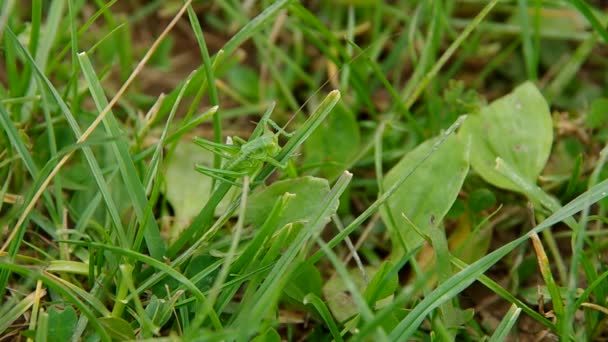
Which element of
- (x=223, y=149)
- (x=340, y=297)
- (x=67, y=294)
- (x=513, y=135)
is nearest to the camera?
(x=67, y=294)

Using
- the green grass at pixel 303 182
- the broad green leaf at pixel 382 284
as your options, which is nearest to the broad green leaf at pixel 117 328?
the green grass at pixel 303 182

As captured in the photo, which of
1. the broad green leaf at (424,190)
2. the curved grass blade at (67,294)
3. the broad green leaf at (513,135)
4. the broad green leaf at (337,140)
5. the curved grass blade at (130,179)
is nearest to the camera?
the curved grass blade at (67,294)

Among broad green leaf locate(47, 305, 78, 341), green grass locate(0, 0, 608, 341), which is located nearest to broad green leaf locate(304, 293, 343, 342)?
green grass locate(0, 0, 608, 341)

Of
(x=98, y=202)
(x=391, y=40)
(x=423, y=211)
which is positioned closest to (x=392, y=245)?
(x=423, y=211)

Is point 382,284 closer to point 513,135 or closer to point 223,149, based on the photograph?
point 223,149

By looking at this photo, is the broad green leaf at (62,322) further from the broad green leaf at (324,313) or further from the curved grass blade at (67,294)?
the broad green leaf at (324,313)

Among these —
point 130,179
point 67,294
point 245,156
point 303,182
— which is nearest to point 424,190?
point 303,182
